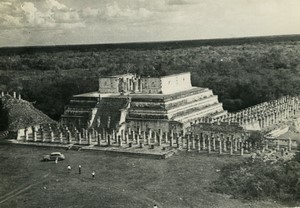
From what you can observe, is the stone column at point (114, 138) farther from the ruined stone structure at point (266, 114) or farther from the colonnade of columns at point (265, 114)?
the ruined stone structure at point (266, 114)

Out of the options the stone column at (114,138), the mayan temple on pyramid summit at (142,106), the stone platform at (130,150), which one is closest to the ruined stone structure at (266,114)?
the mayan temple on pyramid summit at (142,106)

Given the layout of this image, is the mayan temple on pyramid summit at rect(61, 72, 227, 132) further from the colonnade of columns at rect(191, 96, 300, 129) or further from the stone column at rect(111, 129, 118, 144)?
the colonnade of columns at rect(191, 96, 300, 129)

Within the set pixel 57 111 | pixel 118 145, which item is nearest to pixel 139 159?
pixel 118 145

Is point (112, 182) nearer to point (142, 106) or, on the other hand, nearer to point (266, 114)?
point (142, 106)

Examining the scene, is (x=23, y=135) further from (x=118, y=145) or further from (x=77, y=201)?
(x=77, y=201)

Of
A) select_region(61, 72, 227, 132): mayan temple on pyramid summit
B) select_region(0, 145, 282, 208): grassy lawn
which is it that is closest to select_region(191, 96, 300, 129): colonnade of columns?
select_region(61, 72, 227, 132): mayan temple on pyramid summit

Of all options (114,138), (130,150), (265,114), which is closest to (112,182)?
(130,150)
